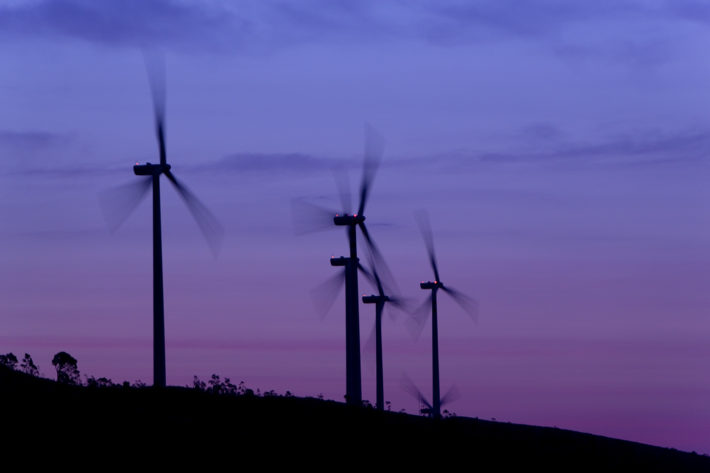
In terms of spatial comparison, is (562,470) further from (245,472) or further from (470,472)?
(245,472)

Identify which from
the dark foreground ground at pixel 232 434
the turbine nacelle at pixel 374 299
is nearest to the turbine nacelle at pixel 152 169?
the dark foreground ground at pixel 232 434

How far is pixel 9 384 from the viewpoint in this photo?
57.8 m

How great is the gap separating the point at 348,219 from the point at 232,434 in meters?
35.5

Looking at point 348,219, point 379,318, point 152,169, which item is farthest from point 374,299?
point 152,169

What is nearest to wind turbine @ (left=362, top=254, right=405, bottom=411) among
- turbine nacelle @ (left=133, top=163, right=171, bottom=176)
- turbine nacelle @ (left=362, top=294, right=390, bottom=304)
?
turbine nacelle @ (left=362, top=294, right=390, bottom=304)

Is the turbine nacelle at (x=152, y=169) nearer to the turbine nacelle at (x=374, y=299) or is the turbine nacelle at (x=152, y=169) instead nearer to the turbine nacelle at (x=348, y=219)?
the turbine nacelle at (x=348, y=219)

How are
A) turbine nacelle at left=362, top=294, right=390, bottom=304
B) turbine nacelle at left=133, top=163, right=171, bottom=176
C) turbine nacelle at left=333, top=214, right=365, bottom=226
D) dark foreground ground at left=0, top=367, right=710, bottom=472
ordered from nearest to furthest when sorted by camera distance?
dark foreground ground at left=0, top=367, right=710, bottom=472
turbine nacelle at left=133, top=163, right=171, bottom=176
turbine nacelle at left=333, top=214, right=365, bottom=226
turbine nacelle at left=362, top=294, right=390, bottom=304

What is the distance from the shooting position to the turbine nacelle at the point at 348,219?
281 feet

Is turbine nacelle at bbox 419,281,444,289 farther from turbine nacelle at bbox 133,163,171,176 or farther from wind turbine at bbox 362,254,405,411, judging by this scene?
turbine nacelle at bbox 133,163,171,176

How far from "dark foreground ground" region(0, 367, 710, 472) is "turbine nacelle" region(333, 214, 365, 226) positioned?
17807 millimetres

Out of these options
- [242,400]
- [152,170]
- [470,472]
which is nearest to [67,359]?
[152,170]

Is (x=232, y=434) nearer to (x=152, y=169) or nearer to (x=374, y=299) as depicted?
Answer: (x=152, y=169)

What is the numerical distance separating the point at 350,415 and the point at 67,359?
52.7 meters

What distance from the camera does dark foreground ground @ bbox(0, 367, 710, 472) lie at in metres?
46.2
